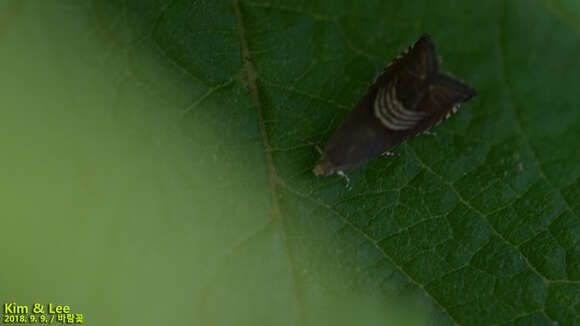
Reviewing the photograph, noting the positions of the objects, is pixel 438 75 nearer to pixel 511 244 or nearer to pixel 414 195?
pixel 414 195

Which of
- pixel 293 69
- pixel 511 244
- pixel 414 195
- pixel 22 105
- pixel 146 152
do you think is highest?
pixel 293 69

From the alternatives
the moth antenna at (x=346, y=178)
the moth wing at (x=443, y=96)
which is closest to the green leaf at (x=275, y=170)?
the moth antenna at (x=346, y=178)

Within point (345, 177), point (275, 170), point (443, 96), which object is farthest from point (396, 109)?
point (275, 170)

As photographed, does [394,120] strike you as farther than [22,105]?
Yes

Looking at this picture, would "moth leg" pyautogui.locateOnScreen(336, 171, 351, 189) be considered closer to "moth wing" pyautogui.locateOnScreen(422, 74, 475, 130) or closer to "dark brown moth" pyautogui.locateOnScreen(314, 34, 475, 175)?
"dark brown moth" pyautogui.locateOnScreen(314, 34, 475, 175)

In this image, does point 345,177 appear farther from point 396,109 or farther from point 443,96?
point 443,96

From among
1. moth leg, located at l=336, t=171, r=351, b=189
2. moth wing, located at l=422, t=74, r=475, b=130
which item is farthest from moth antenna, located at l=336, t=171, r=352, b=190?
moth wing, located at l=422, t=74, r=475, b=130

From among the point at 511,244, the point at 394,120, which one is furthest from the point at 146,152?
the point at 511,244
